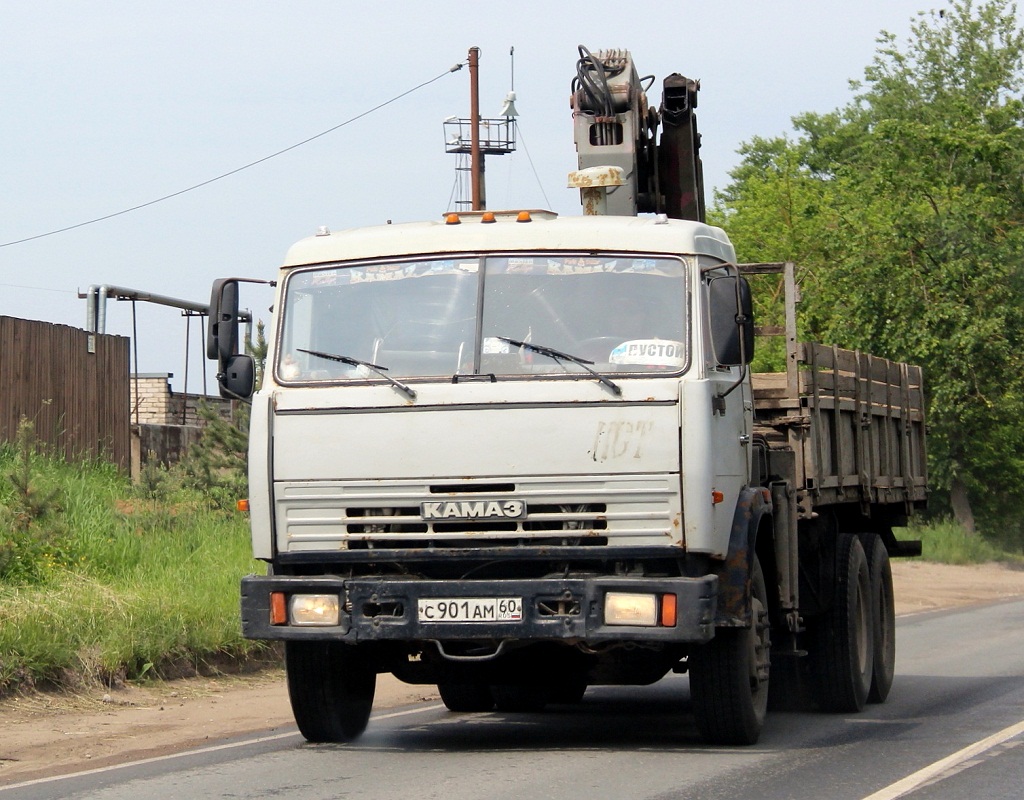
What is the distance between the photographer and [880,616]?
38.5 ft

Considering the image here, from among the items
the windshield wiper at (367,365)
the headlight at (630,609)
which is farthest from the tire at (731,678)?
the windshield wiper at (367,365)

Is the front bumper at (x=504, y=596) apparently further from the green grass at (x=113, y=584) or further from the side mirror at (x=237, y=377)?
the green grass at (x=113, y=584)

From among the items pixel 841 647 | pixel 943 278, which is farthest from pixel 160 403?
pixel 841 647

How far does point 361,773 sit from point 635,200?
5163 mm

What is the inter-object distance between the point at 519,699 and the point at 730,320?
391cm

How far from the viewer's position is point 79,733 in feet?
32.3

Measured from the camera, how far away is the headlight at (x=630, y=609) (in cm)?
771

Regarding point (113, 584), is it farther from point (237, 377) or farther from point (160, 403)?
point (160, 403)

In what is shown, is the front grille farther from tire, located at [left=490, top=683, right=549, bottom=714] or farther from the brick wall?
the brick wall

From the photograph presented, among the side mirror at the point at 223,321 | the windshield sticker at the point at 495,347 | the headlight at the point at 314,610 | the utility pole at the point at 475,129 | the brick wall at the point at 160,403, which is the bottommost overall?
the headlight at the point at 314,610

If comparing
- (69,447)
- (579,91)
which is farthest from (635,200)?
(69,447)

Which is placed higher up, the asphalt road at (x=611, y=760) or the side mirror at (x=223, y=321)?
the side mirror at (x=223, y=321)

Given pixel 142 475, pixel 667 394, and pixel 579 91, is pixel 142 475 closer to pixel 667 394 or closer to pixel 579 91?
pixel 579 91

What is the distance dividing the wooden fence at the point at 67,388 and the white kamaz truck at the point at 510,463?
11.1 m
